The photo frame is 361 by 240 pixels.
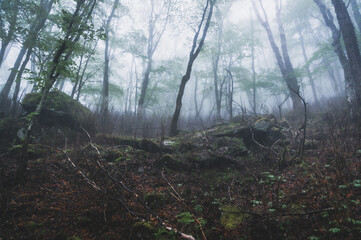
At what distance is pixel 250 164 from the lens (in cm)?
464

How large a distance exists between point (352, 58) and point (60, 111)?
11.6 meters

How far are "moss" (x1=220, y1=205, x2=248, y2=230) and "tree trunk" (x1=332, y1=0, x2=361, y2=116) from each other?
20.4 feet

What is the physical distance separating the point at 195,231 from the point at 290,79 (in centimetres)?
1207

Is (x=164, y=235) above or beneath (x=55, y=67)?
beneath

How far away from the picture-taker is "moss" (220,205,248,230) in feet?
7.40

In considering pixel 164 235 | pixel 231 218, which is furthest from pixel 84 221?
pixel 231 218

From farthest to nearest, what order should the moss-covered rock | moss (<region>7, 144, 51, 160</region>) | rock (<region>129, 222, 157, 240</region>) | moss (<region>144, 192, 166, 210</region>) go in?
the moss-covered rock
moss (<region>7, 144, 51, 160</region>)
moss (<region>144, 192, 166, 210</region>)
rock (<region>129, 222, 157, 240</region>)

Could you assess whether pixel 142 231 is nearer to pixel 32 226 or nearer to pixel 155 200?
pixel 155 200

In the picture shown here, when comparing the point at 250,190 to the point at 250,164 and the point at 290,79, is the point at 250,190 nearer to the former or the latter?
the point at 250,164

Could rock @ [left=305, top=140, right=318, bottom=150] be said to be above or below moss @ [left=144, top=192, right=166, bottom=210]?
above

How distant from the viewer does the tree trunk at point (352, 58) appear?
5.78 m

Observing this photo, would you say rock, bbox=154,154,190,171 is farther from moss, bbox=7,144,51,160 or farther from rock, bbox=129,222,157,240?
moss, bbox=7,144,51,160

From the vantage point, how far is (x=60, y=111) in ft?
22.1

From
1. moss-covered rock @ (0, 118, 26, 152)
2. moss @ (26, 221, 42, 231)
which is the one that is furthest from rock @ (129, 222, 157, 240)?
moss-covered rock @ (0, 118, 26, 152)
